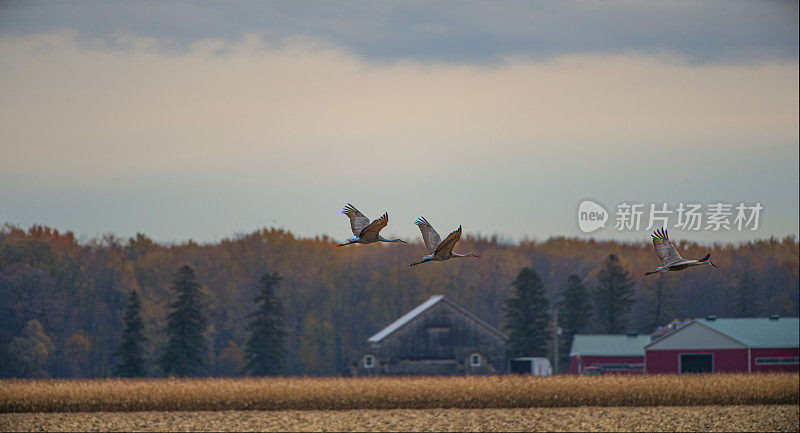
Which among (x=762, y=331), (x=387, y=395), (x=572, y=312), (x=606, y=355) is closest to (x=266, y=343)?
(x=606, y=355)

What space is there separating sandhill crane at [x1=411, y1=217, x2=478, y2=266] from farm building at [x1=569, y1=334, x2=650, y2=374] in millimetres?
63574

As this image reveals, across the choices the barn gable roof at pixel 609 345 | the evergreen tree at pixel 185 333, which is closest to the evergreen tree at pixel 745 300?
the barn gable roof at pixel 609 345

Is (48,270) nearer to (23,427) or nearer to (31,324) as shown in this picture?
(31,324)

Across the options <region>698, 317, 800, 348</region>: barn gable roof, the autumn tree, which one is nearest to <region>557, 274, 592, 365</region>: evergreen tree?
<region>698, 317, 800, 348</region>: barn gable roof

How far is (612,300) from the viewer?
82688mm

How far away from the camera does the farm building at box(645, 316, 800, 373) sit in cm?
6125

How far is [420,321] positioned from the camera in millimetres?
67125

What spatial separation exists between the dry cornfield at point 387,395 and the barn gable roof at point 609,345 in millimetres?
22876

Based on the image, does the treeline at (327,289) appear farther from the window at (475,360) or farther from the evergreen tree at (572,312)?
the window at (475,360)

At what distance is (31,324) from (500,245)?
58274 millimetres

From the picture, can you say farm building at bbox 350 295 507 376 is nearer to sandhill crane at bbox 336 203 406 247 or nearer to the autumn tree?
the autumn tree

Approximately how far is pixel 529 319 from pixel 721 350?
47.2ft

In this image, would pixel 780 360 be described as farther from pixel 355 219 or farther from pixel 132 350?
pixel 355 219

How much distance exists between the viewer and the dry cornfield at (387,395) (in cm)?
4272
